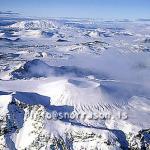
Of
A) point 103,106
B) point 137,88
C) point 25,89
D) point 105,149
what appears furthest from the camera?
point 137,88

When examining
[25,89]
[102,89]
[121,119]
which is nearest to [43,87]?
[25,89]

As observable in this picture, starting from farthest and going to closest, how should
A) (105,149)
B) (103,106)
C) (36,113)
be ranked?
(103,106), (36,113), (105,149)

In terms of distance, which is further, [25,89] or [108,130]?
[25,89]

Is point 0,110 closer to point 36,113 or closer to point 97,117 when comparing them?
point 36,113

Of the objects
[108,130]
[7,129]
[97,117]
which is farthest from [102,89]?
[7,129]

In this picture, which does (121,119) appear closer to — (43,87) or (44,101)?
(44,101)

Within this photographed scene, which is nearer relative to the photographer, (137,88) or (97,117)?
(97,117)

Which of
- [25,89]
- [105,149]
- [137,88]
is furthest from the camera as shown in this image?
[137,88]

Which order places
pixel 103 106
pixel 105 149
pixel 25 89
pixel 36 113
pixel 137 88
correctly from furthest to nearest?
pixel 137 88
pixel 25 89
pixel 103 106
pixel 36 113
pixel 105 149
